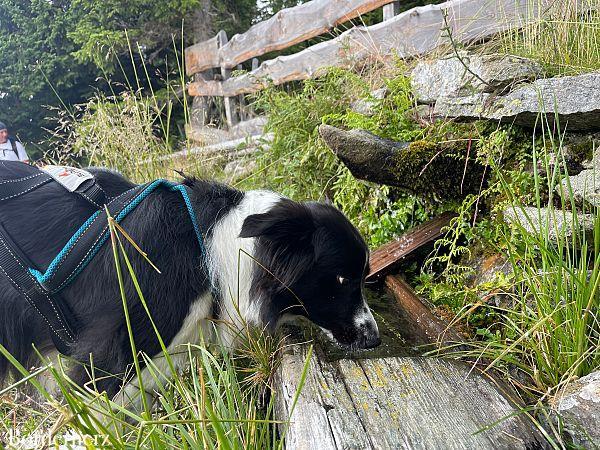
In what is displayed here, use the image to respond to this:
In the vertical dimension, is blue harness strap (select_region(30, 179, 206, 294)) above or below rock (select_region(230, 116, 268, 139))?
above

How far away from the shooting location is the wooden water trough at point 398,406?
1.49m

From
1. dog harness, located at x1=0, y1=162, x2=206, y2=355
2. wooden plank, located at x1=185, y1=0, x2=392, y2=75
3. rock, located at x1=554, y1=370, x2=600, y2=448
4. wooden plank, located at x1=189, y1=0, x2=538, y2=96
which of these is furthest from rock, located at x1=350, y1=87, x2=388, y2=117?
rock, located at x1=554, y1=370, x2=600, y2=448

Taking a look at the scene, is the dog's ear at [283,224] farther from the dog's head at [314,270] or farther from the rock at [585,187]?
the rock at [585,187]

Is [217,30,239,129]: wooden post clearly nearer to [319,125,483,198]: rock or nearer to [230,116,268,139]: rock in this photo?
[230,116,268,139]: rock

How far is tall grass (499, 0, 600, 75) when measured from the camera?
2973 millimetres

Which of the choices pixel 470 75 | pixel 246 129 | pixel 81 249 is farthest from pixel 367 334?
pixel 246 129

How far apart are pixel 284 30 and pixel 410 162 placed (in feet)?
18.9

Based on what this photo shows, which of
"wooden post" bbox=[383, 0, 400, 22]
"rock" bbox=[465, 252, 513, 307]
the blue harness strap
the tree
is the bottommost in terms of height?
"rock" bbox=[465, 252, 513, 307]


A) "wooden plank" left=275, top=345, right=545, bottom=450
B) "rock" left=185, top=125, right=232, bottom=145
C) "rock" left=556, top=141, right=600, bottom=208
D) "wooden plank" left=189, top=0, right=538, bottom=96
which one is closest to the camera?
"wooden plank" left=275, top=345, right=545, bottom=450

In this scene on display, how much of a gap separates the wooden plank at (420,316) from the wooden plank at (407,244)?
89mm

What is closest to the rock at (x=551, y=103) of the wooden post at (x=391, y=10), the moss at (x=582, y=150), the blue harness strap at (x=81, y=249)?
the moss at (x=582, y=150)

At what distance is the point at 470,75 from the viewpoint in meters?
3.09

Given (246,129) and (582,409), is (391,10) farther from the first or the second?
(582,409)

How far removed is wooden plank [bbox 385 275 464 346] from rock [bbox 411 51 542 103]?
4.27 feet
